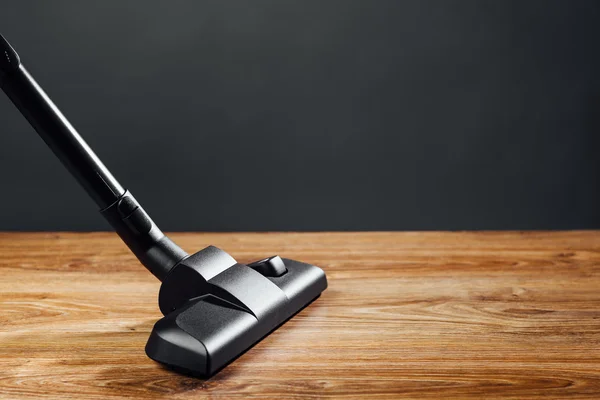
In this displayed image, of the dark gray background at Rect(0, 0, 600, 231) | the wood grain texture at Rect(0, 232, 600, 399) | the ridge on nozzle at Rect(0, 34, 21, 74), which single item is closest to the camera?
the wood grain texture at Rect(0, 232, 600, 399)

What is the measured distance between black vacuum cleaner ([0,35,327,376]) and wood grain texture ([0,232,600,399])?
28 mm

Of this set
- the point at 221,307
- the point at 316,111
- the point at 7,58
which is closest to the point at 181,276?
the point at 221,307

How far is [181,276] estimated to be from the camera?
0.80 meters

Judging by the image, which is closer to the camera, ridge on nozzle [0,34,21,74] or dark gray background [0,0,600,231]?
ridge on nozzle [0,34,21,74]

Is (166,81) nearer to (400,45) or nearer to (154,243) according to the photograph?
(400,45)

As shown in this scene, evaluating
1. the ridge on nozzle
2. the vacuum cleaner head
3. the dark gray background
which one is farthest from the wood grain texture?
the dark gray background

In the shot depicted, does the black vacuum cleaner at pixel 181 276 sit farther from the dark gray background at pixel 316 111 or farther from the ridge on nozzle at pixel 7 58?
the dark gray background at pixel 316 111

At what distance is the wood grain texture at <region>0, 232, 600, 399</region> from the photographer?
Answer: 2.16 ft

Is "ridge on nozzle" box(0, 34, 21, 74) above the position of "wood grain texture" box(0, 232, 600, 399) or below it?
above

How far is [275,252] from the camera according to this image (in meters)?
1.11

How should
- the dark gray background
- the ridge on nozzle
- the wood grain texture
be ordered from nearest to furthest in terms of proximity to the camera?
the wood grain texture, the ridge on nozzle, the dark gray background

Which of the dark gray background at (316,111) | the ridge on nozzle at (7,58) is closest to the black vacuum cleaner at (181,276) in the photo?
the ridge on nozzle at (7,58)

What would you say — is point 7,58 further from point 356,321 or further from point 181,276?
point 356,321

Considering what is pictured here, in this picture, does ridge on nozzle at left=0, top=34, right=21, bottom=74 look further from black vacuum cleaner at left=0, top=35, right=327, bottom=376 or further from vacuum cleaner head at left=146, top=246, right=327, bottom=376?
vacuum cleaner head at left=146, top=246, right=327, bottom=376
